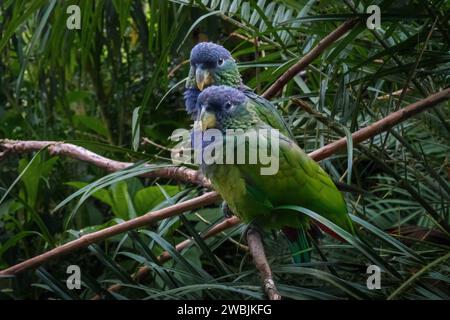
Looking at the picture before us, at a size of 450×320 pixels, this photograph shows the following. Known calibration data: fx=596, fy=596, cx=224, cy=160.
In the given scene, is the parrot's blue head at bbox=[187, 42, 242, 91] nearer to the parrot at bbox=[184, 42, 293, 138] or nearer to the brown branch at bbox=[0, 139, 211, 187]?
the parrot at bbox=[184, 42, 293, 138]

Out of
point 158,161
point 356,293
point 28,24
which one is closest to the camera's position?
point 356,293

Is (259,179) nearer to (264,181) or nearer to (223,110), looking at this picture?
(264,181)

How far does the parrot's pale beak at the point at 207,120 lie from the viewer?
3.25ft

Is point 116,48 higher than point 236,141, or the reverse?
point 116,48

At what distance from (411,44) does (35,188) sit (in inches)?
41.1

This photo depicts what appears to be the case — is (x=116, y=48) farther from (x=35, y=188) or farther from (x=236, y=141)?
(x=236, y=141)

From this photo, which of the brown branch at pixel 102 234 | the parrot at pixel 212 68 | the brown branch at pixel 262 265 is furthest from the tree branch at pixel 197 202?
the parrot at pixel 212 68

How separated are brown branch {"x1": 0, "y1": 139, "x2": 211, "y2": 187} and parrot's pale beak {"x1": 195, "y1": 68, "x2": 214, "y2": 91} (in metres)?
0.18

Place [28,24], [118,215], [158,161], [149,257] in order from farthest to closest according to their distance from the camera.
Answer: [28,24] → [118,215] → [158,161] → [149,257]

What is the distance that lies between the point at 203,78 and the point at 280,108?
20cm

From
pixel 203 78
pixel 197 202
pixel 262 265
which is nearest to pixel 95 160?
pixel 203 78

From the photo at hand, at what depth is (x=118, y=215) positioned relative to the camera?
1577 millimetres

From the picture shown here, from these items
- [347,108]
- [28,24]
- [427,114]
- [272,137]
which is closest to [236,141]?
[272,137]
